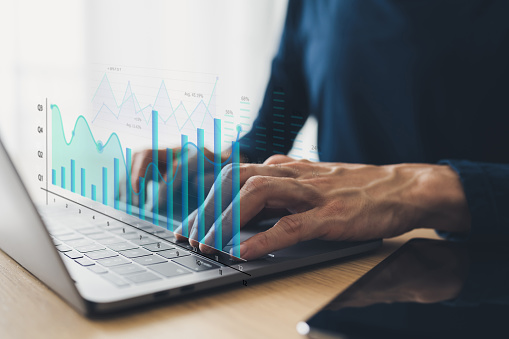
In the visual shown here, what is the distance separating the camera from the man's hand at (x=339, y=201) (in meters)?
0.50

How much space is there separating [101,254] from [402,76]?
0.88 meters

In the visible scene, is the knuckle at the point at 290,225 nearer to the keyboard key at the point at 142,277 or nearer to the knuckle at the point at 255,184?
the knuckle at the point at 255,184

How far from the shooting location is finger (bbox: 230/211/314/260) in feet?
1.54

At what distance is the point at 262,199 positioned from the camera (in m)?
0.53

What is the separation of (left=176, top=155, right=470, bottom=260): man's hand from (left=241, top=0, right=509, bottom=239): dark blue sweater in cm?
31

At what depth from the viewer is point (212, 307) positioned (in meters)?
0.40

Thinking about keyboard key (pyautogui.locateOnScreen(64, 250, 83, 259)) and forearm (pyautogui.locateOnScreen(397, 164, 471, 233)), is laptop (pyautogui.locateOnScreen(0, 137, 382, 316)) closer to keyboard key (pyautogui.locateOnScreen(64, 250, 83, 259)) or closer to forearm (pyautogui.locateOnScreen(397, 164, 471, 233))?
keyboard key (pyautogui.locateOnScreen(64, 250, 83, 259))

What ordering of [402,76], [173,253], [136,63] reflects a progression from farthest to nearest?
[402,76], [136,63], [173,253]

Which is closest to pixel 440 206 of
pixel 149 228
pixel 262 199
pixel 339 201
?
pixel 339 201

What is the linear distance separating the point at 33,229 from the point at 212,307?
0.53 feet

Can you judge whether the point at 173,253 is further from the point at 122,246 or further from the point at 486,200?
the point at 486,200

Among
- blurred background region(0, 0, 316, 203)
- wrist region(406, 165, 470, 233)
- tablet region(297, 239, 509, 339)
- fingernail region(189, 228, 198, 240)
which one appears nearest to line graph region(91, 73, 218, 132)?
blurred background region(0, 0, 316, 203)

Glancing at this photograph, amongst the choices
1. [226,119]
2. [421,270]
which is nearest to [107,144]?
[226,119]

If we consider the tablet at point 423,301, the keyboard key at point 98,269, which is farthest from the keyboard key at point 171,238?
the tablet at point 423,301
